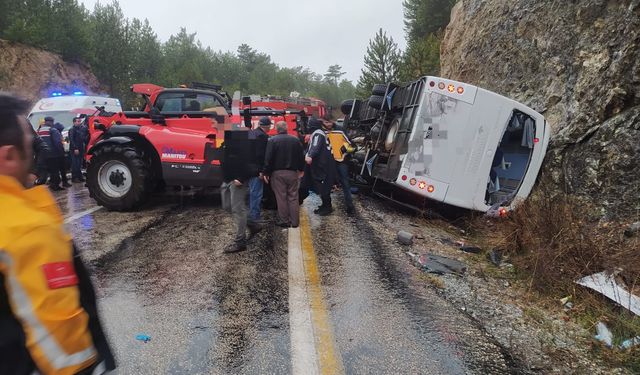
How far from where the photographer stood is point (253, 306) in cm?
404

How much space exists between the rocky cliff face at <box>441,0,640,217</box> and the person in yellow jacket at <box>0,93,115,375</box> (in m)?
6.60

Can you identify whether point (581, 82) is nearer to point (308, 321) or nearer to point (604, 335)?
point (604, 335)

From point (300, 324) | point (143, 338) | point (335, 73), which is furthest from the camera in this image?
point (335, 73)

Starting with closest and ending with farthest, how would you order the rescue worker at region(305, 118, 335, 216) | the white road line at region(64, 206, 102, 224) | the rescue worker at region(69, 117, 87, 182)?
the white road line at region(64, 206, 102, 224)
the rescue worker at region(305, 118, 335, 216)
the rescue worker at region(69, 117, 87, 182)

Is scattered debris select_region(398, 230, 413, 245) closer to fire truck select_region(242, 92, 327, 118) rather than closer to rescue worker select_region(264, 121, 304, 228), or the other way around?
rescue worker select_region(264, 121, 304, 228)

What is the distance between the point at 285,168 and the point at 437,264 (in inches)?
93.4

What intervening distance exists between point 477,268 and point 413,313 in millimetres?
1840

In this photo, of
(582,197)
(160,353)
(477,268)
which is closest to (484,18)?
(582,197)

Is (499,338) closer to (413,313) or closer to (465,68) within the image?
(413,313)

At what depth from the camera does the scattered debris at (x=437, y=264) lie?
5.25 metres

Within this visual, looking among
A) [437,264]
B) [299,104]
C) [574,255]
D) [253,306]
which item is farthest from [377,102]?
[299,104]

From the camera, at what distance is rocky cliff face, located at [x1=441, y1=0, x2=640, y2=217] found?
6500mm

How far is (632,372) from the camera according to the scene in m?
3.29

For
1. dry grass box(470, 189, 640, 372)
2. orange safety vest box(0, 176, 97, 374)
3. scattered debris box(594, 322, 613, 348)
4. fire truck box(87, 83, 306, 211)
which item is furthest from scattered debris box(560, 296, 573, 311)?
fire truck box(87, 83, 306, 211)
